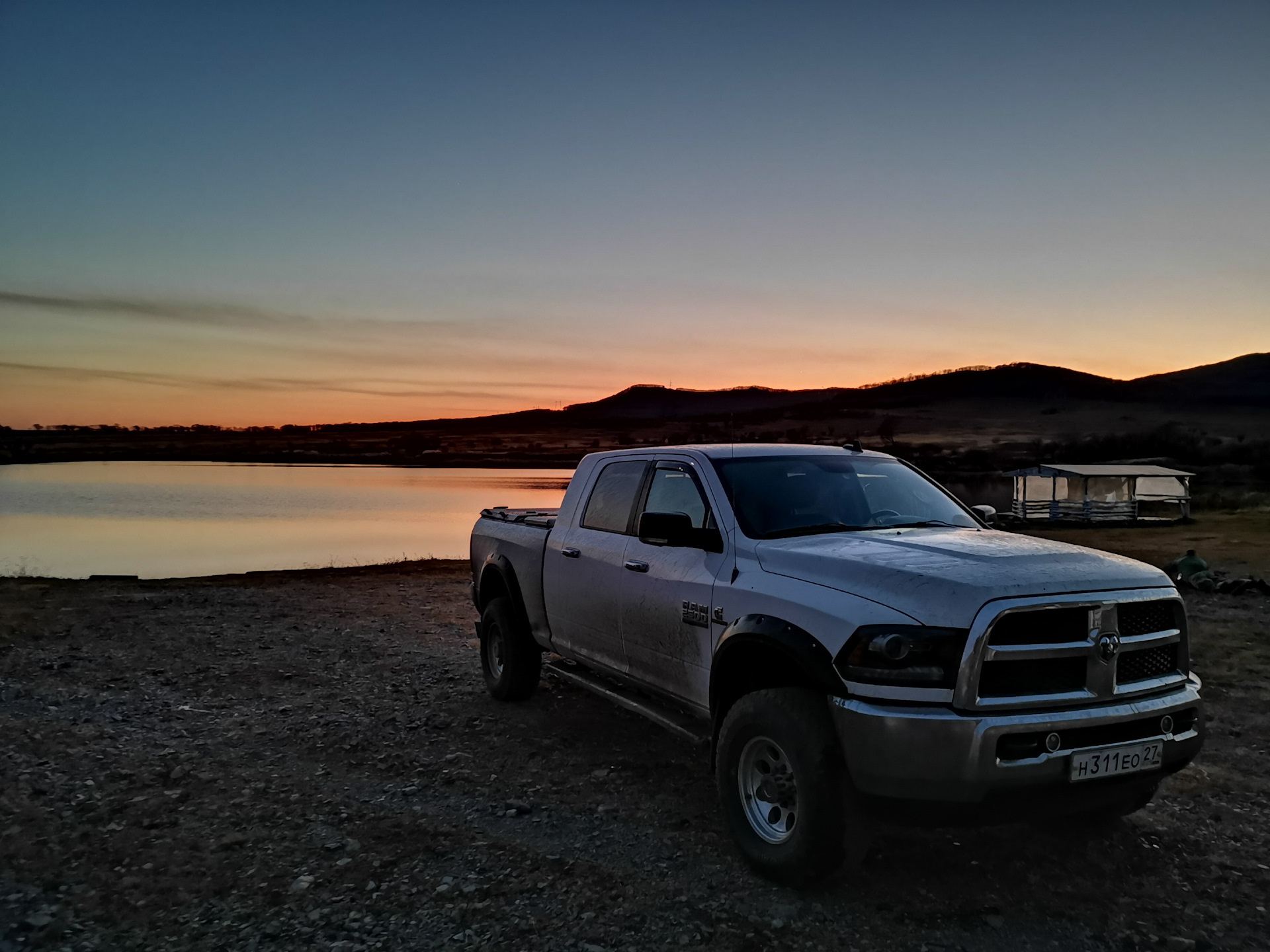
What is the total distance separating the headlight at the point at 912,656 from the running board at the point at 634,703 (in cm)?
135

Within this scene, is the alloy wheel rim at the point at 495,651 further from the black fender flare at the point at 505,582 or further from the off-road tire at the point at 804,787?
the off-road tire at the point at 804,787

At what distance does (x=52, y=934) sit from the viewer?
3.72 metres

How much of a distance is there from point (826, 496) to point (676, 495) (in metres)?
0.91

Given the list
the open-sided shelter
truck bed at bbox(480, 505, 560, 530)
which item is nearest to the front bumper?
truck bed at bbox(480, 505, 560, 530)

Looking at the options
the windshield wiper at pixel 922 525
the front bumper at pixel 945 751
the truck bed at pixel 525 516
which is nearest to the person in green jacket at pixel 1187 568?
the truck bed at pixel 525 516

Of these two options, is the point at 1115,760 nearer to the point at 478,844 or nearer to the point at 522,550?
the point at 478,844

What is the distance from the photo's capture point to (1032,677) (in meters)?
3.66

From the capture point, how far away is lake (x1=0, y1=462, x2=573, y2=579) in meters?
33.9

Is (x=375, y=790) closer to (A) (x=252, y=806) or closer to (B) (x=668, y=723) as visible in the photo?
(A) (x=252, y=806)

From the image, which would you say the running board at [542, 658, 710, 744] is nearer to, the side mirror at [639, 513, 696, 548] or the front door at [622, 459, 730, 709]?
the front door at [622, 459, 730, 709]

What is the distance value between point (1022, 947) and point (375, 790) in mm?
3658

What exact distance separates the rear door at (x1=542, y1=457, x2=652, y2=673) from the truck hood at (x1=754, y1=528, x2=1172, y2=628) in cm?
143

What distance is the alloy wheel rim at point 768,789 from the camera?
13.1 feet

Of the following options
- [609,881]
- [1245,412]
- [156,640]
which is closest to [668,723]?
[609,881]
